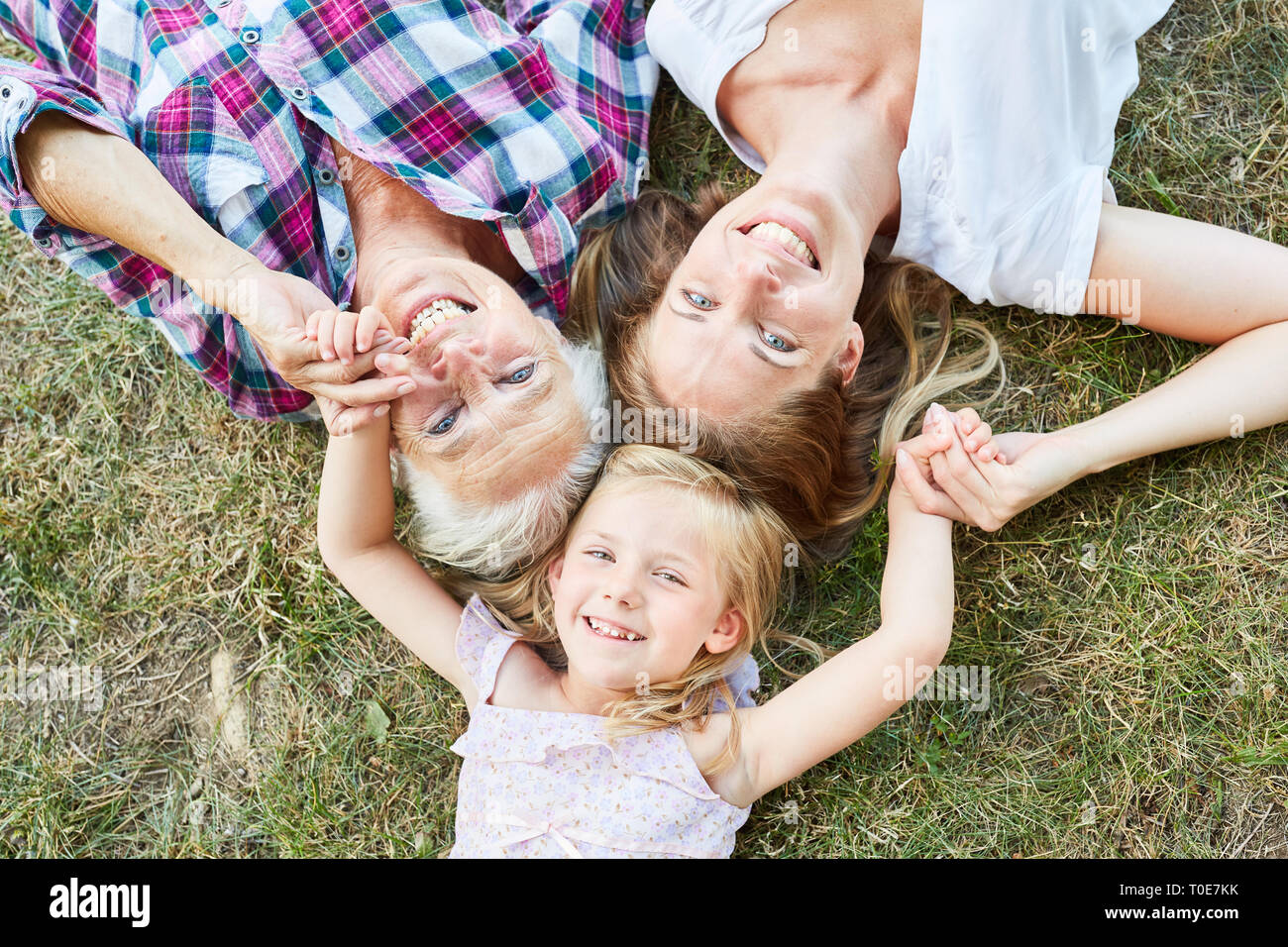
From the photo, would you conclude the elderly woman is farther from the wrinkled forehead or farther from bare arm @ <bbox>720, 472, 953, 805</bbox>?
bare arm @ <bbox>720, 472, 953, 805</bbox>

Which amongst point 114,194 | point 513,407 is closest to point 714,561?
point 513,407

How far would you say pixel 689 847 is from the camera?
296 centimetres

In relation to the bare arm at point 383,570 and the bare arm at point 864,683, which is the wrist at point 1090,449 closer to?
the bare arm at point 864,683

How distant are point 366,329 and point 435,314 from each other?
220 mm

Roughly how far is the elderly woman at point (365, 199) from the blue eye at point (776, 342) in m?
0.57

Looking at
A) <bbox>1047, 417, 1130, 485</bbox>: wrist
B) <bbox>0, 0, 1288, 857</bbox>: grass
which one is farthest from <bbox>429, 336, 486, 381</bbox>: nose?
<bbox>1047, 417, 1130, 485</bbox>: wrist

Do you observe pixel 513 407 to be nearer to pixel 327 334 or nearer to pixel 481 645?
pixel 327 334

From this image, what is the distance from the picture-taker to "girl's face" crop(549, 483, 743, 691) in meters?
2.85

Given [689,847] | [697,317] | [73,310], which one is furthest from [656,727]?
[73,310]

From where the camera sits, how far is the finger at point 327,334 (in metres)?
2.79

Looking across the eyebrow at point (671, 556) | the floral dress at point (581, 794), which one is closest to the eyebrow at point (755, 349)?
the eyebrow at point (671, 556)
